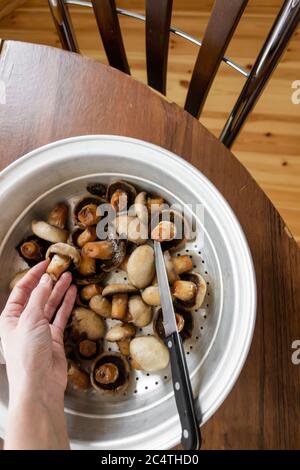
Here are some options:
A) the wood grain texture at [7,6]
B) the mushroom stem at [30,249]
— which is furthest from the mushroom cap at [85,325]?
the wood grain texture at [7,6]

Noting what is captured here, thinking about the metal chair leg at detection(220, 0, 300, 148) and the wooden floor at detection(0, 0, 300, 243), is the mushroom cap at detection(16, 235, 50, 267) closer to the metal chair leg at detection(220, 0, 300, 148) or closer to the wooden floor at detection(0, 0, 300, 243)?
the metal chair leg at detection(220, 0, 300, 148)

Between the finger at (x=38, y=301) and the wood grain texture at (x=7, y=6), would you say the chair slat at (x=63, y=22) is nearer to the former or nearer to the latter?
the finger at (x=38, y=301)

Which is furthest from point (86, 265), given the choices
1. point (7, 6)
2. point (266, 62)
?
point (7, 6)

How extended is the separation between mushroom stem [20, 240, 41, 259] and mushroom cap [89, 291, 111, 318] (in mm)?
109

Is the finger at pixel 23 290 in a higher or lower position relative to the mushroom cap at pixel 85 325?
higher

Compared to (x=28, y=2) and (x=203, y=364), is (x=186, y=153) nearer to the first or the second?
(x=203, y=364)

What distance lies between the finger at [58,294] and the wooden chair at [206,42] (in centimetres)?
39

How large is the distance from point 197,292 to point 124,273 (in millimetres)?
126

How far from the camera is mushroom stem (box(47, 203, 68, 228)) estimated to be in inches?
24.8

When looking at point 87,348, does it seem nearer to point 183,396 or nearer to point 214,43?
point 183,396

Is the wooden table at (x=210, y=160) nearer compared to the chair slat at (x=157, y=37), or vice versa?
the wooden table at (x=210, y=160)

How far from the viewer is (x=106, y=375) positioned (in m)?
0.56

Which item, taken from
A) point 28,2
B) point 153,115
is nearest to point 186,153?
point 153,115

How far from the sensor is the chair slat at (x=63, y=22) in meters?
0.69
